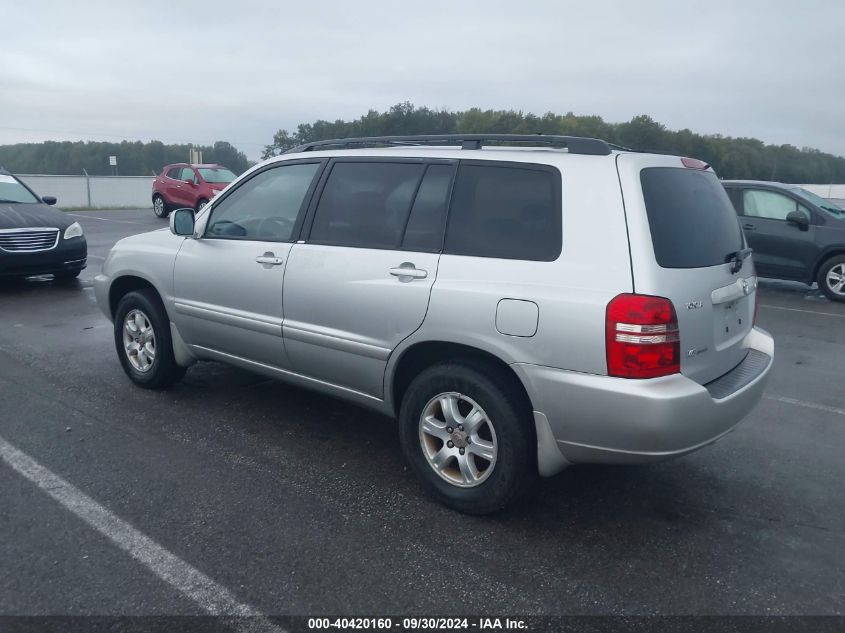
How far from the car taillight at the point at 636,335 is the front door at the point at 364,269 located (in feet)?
3.16

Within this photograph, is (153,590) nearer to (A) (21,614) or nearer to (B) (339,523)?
(A) (21,614)

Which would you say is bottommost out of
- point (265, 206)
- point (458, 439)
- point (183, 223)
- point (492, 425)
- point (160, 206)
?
point (458, 439)

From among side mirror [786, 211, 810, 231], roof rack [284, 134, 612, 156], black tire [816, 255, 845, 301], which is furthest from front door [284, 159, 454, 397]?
black tire [816, 255, 845, 301]

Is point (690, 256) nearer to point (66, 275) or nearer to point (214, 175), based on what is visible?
point (66, 275)

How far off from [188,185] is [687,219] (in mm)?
20747

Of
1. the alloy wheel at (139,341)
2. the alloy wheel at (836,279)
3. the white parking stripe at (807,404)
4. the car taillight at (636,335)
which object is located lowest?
the white parking stripe at (807,404)

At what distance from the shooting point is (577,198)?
335 cm

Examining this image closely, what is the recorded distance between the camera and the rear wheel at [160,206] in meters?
23.6

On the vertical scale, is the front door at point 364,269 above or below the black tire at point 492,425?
above

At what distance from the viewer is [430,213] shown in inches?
151

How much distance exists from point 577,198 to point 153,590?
245cm

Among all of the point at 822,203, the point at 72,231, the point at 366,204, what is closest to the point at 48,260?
the point at 72,231

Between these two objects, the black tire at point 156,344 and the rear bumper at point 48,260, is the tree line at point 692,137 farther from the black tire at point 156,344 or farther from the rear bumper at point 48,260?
the black tire at point 156,344

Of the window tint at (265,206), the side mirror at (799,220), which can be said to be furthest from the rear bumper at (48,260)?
the side mirror at (799,220)
